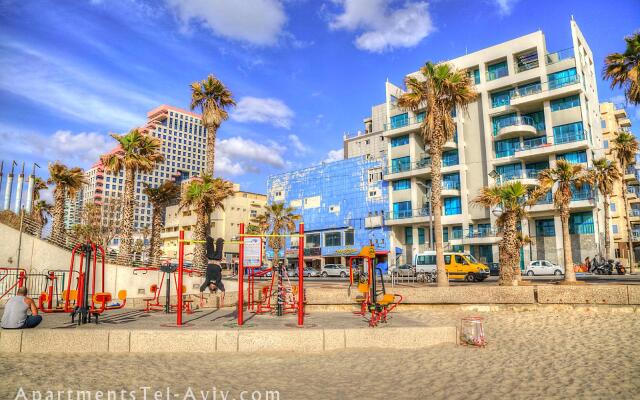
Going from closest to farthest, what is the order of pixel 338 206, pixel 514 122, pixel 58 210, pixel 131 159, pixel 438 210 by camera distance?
pixel 438 210, pixel 131 159, pixel 58 210, pixel 514 122, pixel 338 206

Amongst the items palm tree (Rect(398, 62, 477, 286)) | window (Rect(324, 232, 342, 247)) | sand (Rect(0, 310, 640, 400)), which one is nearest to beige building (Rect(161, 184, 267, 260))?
window (Rect(324, 232, 342, 247))

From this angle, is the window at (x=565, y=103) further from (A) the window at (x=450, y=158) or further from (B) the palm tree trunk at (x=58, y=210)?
(B) the palm tree trunk at (x=58, y=210)

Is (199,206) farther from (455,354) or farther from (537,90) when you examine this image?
(537,90)

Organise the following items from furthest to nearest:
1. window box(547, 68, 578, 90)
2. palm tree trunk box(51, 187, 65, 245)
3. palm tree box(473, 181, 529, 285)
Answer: window box(547, 68, 578, 90)
palm tree trunk box(51, 187, 65, 245)
palm tree box(473, 181, 529, 285)

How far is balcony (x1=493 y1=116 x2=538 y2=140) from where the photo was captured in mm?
43531

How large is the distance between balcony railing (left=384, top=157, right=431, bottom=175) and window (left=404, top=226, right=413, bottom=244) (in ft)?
24.1

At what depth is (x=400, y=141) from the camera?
2176 inches

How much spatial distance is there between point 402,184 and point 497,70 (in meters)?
17.0

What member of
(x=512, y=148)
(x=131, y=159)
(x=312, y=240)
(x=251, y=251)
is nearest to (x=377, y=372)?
(x=251, y=251)

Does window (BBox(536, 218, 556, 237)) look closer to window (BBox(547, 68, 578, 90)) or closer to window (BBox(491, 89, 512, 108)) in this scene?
window (BBox(491, 89, 512, 108))

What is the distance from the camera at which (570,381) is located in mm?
6828

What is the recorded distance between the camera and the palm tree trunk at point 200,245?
27391 mm

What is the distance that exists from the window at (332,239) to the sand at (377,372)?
166ft

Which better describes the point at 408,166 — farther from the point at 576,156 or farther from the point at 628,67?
the point at 628,67
